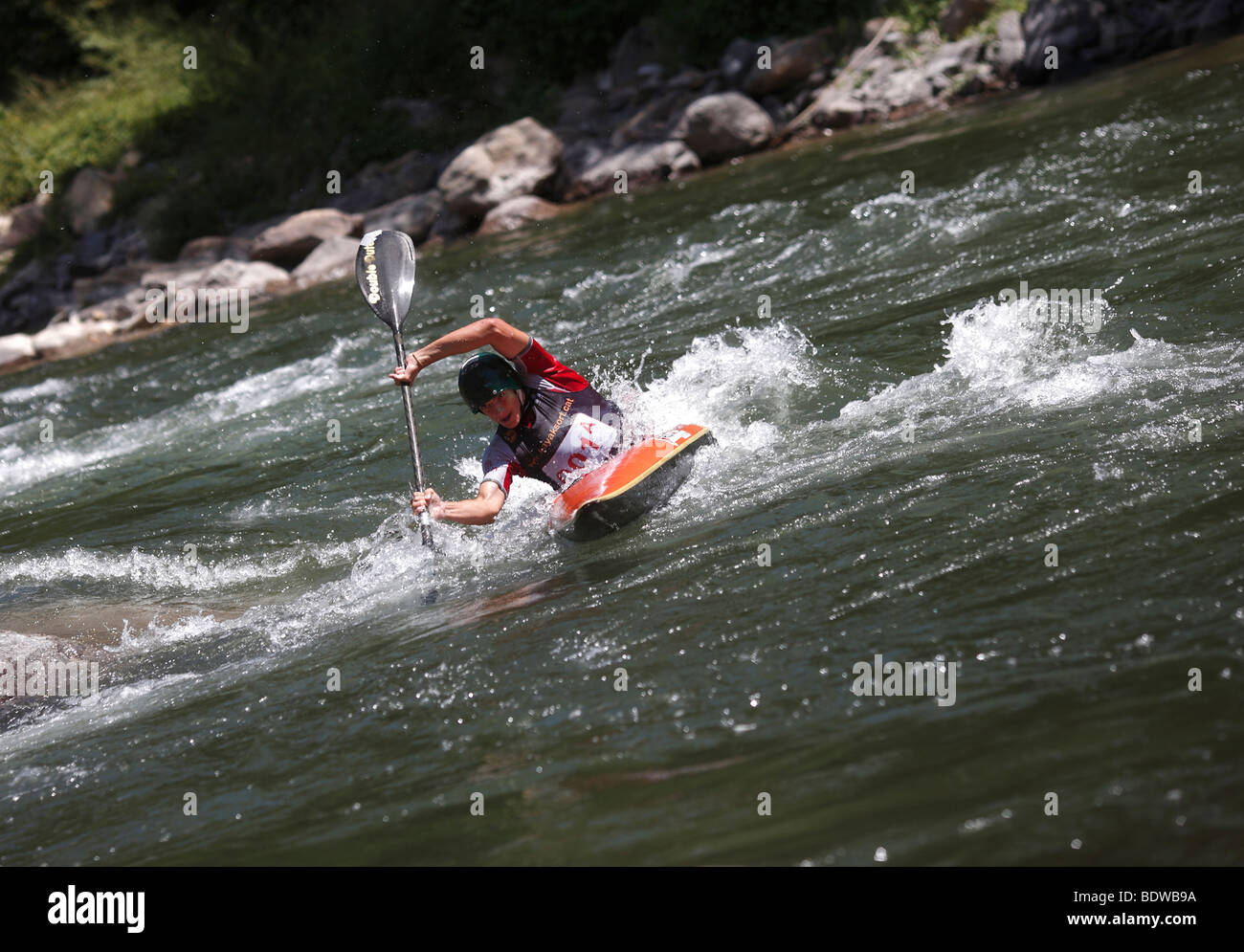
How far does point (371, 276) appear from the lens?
6.37m

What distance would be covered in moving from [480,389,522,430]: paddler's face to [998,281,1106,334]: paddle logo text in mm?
2681

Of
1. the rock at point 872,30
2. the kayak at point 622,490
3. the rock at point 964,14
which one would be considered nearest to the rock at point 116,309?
the rock at point 872,30

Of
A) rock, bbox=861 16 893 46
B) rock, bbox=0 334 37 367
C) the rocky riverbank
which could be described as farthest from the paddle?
rock, bbox=861 16 893 46

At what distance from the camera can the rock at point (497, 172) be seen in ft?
49.8

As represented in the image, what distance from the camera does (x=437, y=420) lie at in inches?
302

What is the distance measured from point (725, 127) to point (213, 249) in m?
7.43

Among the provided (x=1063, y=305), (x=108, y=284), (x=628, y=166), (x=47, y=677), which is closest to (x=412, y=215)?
(x=628, y=166)

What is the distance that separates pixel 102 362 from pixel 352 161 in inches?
270

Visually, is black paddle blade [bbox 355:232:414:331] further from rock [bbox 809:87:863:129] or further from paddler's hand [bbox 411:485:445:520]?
rock [bbox 809:87:863:129]

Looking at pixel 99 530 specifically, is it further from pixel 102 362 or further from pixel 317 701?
pixel 102 362

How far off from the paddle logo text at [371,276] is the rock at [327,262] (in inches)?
334

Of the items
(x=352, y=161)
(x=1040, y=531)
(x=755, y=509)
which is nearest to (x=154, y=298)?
(x=352, y=161)

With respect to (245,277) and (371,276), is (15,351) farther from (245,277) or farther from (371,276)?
(371,276)

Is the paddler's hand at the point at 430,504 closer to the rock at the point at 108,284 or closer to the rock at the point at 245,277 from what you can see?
the rock at the point at 245,277
